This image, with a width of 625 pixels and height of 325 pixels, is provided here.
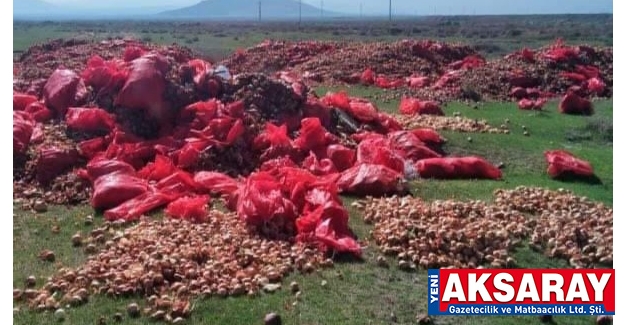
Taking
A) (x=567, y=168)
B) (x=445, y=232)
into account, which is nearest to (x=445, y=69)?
(x=567, y=168)

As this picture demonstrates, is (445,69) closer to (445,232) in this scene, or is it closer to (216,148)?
(216,148)

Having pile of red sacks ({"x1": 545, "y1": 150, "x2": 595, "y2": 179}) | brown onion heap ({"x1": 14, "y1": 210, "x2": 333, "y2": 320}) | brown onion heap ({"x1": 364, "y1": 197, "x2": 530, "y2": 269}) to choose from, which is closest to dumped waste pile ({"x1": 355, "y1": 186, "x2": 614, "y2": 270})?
brown onion heap ({"x1": 364, "y1": 197, "x2": 530, "y2": 269})

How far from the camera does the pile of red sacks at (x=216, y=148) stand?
7.05 metres

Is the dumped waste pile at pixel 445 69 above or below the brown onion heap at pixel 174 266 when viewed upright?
above

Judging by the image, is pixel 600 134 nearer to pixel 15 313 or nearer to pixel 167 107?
pixel 167 107

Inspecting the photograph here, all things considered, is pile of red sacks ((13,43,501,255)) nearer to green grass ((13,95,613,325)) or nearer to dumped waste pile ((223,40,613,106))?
green grass ((13,95,613,325))

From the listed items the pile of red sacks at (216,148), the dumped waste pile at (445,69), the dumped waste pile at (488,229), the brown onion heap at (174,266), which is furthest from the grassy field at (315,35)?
the brown onion heap at (174,266)

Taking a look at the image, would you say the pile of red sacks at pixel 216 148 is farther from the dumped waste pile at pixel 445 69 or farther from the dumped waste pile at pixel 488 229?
the dumped waste pile at pixel 445 69

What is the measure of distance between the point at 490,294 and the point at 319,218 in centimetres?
192

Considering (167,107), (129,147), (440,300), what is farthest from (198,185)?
(440,300)

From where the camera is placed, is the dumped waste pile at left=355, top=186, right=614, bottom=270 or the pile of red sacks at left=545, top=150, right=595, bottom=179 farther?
the pile of red sacks at left=545, top=150, right=595, bottom=179

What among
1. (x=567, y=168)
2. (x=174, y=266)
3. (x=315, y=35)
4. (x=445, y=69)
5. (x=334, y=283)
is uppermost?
(x=315, y=35)

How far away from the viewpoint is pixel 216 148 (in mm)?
8828

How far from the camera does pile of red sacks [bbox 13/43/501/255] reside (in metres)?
7.05
